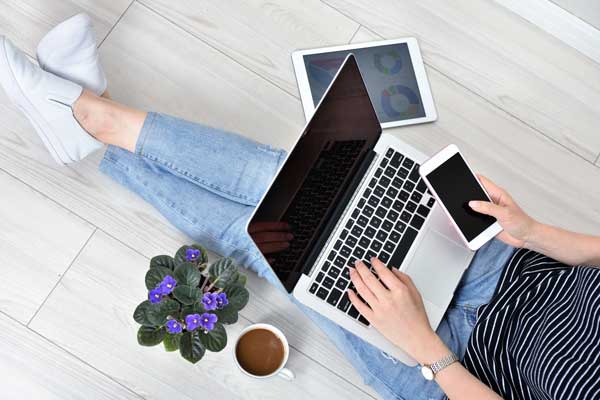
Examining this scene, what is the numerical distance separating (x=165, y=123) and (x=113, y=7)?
16.4 inches

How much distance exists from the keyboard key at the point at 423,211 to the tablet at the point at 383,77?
0.31 m

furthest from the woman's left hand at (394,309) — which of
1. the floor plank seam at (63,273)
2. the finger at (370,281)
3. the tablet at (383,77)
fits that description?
the floor plank seam at (63,273)

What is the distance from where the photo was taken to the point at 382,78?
1.34 metres

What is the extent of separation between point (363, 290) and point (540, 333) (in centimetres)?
28

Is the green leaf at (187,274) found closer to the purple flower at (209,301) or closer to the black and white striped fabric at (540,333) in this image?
the purple flower at (209,301)

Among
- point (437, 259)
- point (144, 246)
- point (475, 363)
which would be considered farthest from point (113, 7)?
point (475, 363)

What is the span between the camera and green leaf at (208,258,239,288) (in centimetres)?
99

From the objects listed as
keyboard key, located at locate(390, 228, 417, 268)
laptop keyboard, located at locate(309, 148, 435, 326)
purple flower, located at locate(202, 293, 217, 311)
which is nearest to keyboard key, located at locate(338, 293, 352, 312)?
laptop keyboard, located at locate(309, 148, 435, 326)

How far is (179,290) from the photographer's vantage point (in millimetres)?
949

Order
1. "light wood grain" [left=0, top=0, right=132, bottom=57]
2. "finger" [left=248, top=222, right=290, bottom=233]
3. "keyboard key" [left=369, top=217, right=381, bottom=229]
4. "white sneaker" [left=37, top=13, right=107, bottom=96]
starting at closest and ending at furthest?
"finger" [left=248, top=222, right=290, bottom=233]
"keyboard key" [left=369, top=217, right=381, bottom=229]
"white sneaker" [left=37, top=13, right=107, bottom=96]
"light wood grain" [left=0, top=0, right=132, bottom=57]

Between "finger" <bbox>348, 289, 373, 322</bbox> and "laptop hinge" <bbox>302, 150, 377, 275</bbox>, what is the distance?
0.08 m

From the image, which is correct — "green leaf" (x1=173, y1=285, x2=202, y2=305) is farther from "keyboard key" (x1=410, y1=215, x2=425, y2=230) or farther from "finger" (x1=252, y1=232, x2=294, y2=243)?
"keyboard key" (x1=410, y1=215, x2=425, y2=230)

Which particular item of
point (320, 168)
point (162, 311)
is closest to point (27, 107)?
point (162, 311)

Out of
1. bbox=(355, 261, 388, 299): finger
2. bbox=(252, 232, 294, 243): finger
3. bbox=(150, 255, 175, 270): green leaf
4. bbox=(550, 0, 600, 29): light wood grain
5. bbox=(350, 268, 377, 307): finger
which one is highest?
bbox=(550, 0, 600, 29): light wood grain
